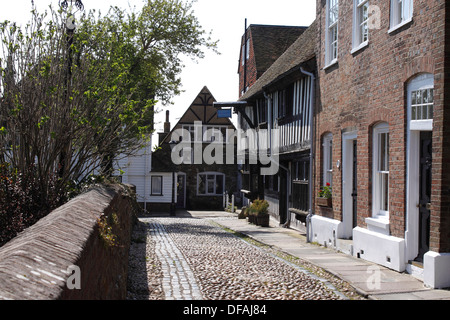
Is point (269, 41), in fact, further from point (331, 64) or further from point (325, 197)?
point (325, 197)

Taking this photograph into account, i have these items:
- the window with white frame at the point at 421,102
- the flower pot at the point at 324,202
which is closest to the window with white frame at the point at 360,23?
the window with white frame at the point at 421,102

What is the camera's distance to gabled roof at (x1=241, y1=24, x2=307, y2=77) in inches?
1115

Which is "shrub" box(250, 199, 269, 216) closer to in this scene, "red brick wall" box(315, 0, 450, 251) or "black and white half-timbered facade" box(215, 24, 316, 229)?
"black and white half-timbered facade" box(215, 24, 316, 229)

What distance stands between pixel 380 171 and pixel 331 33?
480 centimetres

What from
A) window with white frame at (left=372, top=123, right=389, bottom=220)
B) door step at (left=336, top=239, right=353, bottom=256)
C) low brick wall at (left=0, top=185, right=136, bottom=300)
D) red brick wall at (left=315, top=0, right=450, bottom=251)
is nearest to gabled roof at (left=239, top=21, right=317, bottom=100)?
red brick wall at (left=315, top=0, right=450, bottom=251)

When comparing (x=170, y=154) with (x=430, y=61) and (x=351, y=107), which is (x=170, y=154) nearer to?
(x=351, y=107)

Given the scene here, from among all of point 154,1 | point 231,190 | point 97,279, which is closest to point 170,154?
point 231,190

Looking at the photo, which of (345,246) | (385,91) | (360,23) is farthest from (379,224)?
(360,23)

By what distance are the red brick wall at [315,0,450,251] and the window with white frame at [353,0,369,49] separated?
0.26 meters

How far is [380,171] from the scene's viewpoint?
33.9ft

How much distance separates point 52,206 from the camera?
26.7ft

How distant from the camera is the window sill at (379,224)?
962cm

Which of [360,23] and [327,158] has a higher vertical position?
[360,23]

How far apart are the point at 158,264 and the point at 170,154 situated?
26.0m
